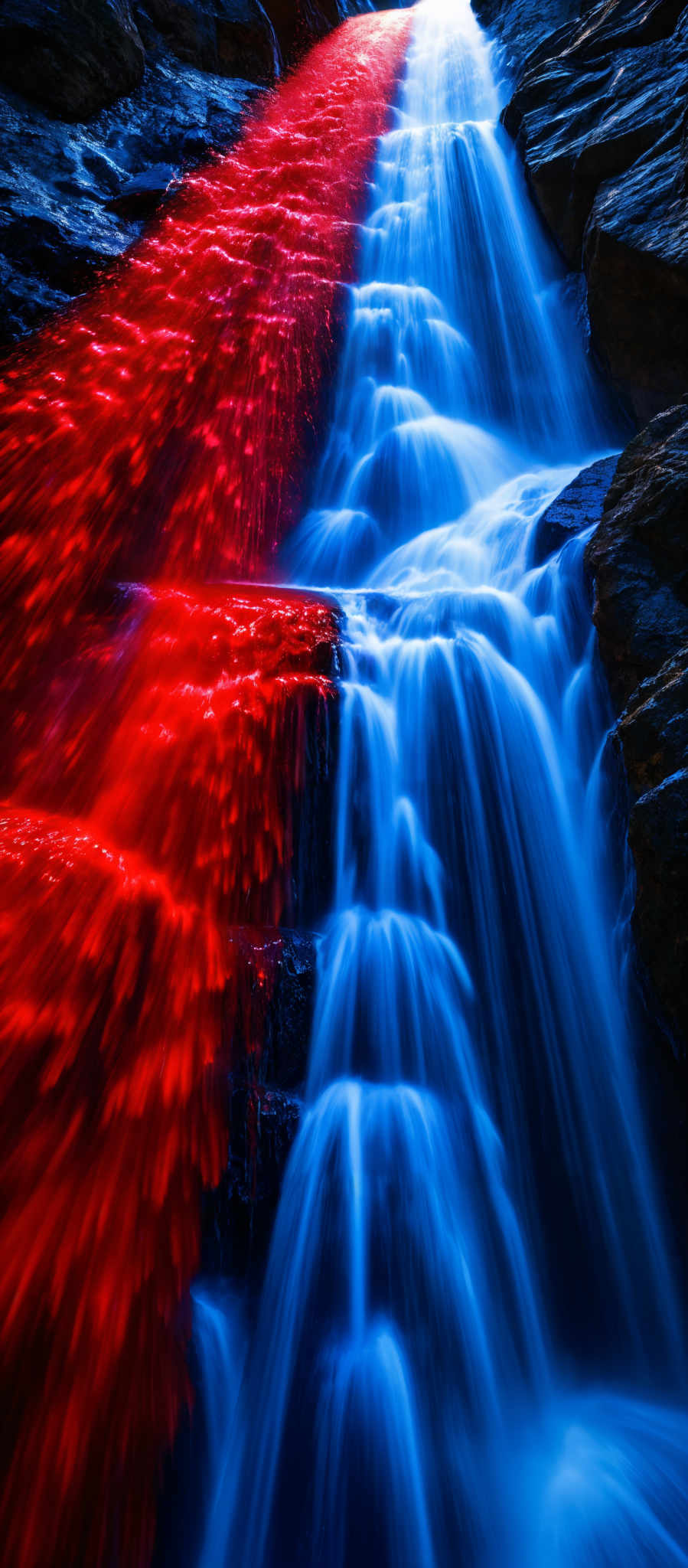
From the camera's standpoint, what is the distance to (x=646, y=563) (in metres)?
3.90

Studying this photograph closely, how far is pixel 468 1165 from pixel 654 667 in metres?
2.65

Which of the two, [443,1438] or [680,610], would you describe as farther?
[680,610]

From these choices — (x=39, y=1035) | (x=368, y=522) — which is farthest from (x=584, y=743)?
(x=368, y=522)

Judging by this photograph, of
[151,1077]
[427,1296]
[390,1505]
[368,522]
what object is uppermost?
[368,522]

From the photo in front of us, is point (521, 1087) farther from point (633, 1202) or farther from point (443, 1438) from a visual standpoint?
point (443, 1438)

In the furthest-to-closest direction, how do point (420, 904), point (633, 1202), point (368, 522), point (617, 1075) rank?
1. point (368, 522)
2. point (420, 904)
3. point (617, 1075)
4. point (633, 1202)

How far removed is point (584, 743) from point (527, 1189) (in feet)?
8.44

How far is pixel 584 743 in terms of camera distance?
4508 millimetres

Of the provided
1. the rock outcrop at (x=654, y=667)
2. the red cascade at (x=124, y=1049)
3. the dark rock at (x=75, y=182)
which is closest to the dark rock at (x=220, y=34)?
the dark rock at (x=75, y=182)

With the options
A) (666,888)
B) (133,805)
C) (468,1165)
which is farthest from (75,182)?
(468,1165)

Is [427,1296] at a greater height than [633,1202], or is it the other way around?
[633,1202]

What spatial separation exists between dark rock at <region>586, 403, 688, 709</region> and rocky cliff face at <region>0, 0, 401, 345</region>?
6.23 metres

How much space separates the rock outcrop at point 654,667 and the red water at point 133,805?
75.0 inches

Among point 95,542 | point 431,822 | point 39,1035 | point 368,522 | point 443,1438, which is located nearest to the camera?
point 443,1438
